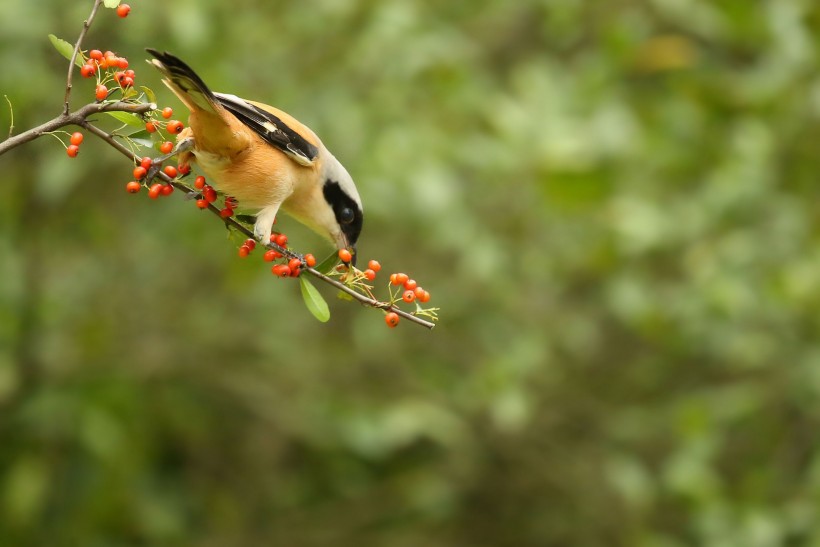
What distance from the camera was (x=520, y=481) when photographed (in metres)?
6.00

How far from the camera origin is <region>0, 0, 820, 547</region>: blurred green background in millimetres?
4590

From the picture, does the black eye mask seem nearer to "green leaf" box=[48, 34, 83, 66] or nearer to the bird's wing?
the bird's wing

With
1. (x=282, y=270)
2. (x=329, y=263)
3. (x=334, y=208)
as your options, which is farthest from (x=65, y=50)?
(x=334, y=208)

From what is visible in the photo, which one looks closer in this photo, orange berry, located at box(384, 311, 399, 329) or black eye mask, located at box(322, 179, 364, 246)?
orange berry, located at box(384, 311, 399, 329)

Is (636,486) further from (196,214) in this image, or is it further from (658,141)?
(196,214)

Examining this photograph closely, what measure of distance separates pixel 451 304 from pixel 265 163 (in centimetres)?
282

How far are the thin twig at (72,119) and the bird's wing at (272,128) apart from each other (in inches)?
22.5

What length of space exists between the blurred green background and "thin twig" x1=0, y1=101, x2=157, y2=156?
2.03 metres

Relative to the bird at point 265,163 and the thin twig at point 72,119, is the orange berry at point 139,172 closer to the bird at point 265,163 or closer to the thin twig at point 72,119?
the thin twig at point 72,119

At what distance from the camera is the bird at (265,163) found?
2422 mm

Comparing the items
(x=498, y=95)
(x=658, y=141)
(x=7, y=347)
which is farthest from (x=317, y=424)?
(x=658, y=141)

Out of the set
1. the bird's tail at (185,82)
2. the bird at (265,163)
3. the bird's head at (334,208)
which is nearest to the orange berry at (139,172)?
the bird's tail at (185,82)

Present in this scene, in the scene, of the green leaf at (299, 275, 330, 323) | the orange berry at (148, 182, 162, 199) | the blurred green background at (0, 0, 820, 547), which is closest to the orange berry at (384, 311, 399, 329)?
the green leaf at (299, 275, 330, 323)

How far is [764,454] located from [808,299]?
99 cm
